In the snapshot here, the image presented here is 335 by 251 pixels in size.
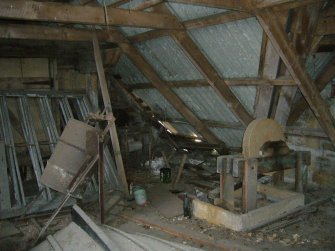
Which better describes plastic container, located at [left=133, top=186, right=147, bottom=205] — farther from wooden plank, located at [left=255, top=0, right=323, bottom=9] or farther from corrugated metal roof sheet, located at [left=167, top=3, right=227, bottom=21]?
wooden plank, located at [left=255, top=0, right=323, bottom=9]

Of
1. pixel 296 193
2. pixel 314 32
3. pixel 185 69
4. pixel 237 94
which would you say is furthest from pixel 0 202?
pixel 314 32

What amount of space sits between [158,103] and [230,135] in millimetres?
1797

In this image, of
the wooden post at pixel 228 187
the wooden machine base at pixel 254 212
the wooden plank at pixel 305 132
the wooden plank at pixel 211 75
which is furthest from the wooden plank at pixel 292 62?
the wooden post at pixel 228 187

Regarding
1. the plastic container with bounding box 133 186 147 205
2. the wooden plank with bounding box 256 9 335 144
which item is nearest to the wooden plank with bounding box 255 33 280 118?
the wooden plank with bounding box 256 9 335 144

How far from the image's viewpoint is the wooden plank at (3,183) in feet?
17.0

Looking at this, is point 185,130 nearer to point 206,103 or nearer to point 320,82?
point 206,103

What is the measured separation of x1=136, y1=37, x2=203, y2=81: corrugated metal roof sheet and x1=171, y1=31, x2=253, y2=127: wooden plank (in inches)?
13.6

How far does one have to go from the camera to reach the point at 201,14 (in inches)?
184

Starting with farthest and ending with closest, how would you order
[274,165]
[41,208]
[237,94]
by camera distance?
[237,94] → [41,208] → [274,165]

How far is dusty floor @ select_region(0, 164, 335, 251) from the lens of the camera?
165 inches

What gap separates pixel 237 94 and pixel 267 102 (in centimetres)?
60

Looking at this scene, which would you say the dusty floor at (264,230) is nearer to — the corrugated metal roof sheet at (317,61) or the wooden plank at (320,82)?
the wooden plank at (320,82)

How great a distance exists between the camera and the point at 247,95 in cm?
556

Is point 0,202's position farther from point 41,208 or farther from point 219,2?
point 219,2
